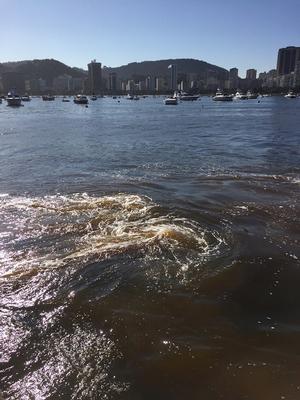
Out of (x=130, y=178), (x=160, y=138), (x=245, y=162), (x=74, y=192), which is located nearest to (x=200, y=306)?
(x=74, y=192)

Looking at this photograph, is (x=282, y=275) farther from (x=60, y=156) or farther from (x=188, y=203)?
(x=60, y=156)

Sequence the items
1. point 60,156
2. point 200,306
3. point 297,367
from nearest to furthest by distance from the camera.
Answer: point 297,367
point 200,306
point 60,156

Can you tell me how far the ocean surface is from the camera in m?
6.73

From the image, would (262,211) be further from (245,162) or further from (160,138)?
(160,138)

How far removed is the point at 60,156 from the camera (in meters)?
30.9

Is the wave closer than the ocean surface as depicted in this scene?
No

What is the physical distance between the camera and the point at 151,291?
31.0 ft

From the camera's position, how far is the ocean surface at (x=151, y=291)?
6.73 metres

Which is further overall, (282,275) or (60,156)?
(60,156)

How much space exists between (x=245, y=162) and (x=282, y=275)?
17220 millimetres

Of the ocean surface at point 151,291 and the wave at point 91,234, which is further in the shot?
the wave at point 91,234

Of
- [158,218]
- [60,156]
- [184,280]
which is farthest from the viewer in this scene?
[60,156]

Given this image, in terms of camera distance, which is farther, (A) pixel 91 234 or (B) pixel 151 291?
(A) pixel 91 234

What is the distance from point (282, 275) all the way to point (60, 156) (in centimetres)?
2347
